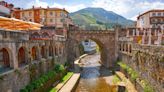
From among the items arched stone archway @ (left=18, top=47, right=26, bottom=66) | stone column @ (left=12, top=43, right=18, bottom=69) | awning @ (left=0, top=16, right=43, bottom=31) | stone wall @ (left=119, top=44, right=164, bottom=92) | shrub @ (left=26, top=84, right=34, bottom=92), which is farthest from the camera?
arched stone archway @ (left=18, top=47, right=26, bottom=66)

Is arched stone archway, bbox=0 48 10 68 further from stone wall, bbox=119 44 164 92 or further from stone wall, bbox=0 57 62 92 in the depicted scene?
stone wall, bbox=119 44 164 92

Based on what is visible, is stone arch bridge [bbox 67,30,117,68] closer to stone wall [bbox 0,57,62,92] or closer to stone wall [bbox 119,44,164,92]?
stone wall [bbox 0,57,62,92]

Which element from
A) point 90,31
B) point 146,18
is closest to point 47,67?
point 90,31

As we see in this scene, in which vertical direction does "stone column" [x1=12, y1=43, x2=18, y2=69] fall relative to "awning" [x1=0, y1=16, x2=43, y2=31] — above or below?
below

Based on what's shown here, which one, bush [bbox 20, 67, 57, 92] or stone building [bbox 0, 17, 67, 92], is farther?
bush [bbox 20, 67, 57, 92]

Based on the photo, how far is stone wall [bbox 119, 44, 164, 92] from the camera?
63.8ft

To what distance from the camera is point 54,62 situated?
36.2 meters

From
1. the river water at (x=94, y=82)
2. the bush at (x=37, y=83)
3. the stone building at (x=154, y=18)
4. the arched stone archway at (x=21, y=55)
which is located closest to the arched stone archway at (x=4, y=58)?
the arched stone archway at (x=21, y=55)

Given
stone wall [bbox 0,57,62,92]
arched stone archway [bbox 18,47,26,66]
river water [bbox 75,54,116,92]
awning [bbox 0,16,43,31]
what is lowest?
river water [bbox 75,54,116,92]

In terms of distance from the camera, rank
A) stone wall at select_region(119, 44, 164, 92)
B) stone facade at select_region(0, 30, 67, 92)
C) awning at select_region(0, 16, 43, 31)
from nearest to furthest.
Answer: stone facade at select_region(0, 30, 67, 92), stone wall at select_region(119, 44, 164, 92), awning at select_region(0, 16, 43, 31)

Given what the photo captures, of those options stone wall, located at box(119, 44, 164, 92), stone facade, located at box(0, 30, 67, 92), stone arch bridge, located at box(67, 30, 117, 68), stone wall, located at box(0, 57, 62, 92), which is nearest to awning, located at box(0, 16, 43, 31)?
stone facade, located at box(0, 30, 67, 92)

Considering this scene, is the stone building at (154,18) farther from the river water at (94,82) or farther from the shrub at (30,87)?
the shrub at (30,87)

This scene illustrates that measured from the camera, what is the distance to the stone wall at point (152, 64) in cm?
1946

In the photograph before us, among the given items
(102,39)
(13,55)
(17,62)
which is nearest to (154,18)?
(102,39)
